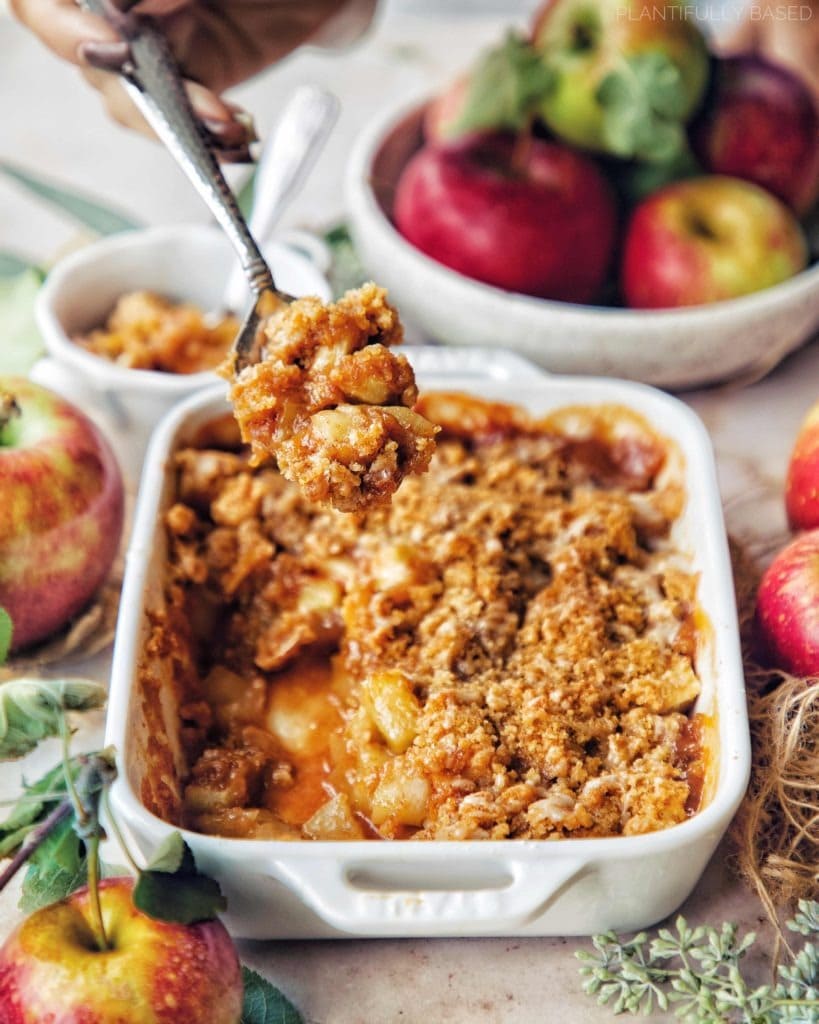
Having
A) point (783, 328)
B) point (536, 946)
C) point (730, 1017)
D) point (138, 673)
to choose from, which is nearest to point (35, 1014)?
point (138, 673)

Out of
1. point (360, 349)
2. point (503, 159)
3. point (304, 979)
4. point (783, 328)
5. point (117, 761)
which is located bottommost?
point (783, 328)

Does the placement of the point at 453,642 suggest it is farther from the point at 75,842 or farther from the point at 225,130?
the point at 225,130

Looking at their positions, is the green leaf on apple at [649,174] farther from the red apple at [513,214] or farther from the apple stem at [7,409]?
the apple stem at [7,409]

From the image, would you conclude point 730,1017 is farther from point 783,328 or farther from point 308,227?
point 308,227

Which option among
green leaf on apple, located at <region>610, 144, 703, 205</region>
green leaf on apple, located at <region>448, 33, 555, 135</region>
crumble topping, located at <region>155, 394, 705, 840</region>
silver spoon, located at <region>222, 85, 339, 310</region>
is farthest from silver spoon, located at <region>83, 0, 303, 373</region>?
green leaf on apple, located at <region>610, 144, 703, 205</region>

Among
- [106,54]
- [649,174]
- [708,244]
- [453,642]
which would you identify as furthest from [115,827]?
[649,174]

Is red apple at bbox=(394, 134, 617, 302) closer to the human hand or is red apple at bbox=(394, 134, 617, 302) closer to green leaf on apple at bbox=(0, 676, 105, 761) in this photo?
the human hand
